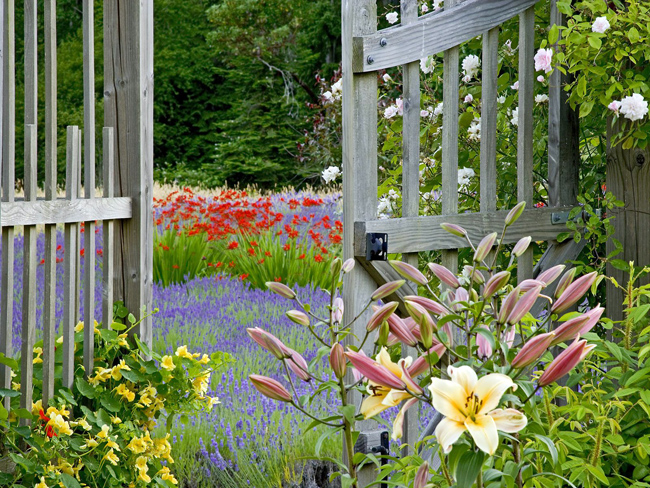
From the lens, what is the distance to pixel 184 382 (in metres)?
2.45

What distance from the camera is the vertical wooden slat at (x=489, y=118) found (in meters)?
2.45

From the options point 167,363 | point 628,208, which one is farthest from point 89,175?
point 628,208

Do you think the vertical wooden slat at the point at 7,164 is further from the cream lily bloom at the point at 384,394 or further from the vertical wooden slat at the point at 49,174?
the cream lily bloom at the point at 384,394

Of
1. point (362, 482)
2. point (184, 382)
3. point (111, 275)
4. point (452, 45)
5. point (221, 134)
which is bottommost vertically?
point (362, 482)

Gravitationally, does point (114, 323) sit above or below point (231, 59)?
below

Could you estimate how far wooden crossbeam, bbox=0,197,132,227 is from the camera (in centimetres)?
205

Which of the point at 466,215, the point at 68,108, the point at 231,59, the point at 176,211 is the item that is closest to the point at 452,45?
the point at 466,215

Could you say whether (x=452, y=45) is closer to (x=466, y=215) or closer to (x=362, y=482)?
(x=466, y=215)

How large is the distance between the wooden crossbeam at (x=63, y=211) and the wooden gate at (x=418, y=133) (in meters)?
0.81

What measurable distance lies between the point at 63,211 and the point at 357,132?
0.93 meters

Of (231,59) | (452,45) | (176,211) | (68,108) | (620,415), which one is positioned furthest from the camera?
(231,59)

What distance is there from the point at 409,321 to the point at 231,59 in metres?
17.9

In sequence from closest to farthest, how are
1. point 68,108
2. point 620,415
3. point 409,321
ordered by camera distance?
1. point 409,321
2. point 620,415
3. point 68,108

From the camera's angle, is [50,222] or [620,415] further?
[50,222]
